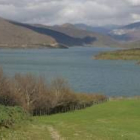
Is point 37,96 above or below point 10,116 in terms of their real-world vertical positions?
below

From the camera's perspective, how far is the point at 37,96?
204 ft

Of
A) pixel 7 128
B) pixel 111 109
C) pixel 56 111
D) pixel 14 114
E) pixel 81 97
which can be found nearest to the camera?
pixel 7 128

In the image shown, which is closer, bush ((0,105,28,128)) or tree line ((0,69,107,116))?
bush ((0,105,28,128))

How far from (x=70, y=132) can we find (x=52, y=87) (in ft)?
161

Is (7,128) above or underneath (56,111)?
above

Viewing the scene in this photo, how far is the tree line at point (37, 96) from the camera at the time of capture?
5734 cm

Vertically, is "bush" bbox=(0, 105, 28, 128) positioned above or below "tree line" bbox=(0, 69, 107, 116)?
above

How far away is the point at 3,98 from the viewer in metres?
56.4

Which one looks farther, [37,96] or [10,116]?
[37,96]

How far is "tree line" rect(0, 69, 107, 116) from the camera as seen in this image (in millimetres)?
57344

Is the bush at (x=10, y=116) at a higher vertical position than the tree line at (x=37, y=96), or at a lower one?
higher

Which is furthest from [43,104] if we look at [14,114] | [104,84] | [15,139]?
[104,84]

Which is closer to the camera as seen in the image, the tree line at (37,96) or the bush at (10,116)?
the bush at (10,116)

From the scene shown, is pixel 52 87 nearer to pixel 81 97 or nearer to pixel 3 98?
pixel 81 97
